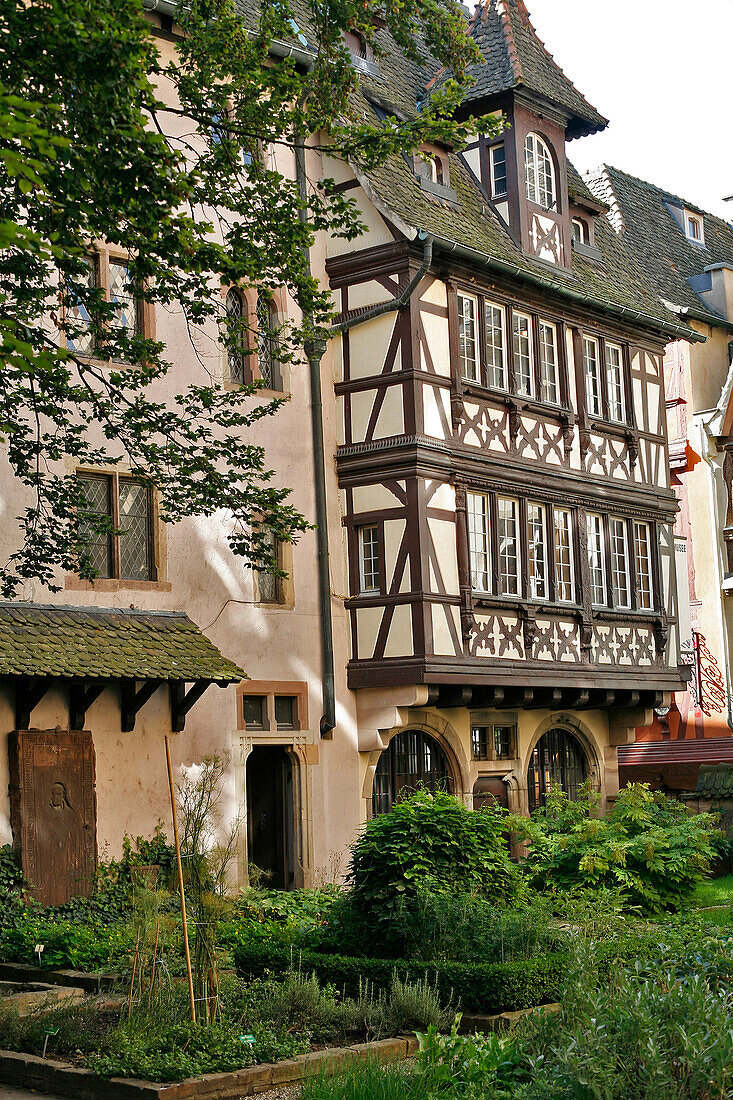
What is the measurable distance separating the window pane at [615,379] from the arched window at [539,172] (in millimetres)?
2633

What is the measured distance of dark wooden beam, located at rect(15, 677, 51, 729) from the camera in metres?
15.5

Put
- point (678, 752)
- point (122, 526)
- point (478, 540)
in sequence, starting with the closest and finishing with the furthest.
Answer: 1. point (122, 526)
2. point (478, 540)
3. point (678, 752)

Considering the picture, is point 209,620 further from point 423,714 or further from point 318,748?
point 423,714

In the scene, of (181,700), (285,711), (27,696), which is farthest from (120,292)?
Result: (285,711)

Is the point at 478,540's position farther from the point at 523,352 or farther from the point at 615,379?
the point at 615,379

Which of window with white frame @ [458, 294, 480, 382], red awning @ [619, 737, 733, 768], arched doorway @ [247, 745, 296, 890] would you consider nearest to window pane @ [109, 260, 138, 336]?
window with white frame @ [458, 294, 480, 382]

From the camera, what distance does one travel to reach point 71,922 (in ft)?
48.3

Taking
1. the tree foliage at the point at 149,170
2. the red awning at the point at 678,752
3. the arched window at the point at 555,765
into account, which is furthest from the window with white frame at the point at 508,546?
the tree foliage at the point at 149,170

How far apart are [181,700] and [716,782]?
10572 mm

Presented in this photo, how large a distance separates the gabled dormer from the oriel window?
27.8ft

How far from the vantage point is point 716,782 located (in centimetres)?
2378

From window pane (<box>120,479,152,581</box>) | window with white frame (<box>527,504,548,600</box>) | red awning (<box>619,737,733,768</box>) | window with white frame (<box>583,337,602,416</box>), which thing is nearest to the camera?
window pane (<box>120,479,152,581</box>)

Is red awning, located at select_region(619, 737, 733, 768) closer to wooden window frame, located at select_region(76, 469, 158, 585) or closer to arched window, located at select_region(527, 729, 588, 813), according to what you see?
arched window, located at select_region(527, 729, 588, 813)

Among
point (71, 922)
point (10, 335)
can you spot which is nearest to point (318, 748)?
point (71, 922)
